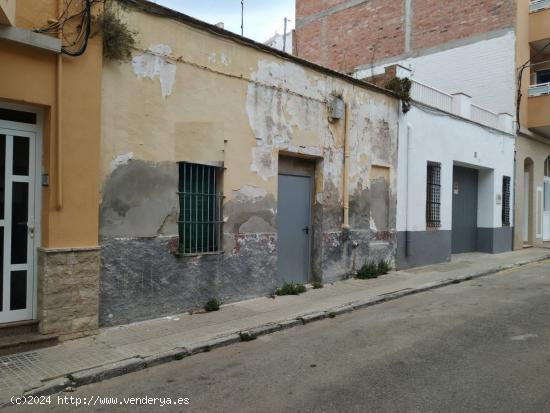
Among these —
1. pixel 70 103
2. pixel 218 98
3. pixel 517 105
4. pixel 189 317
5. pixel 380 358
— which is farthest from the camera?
pixel 517 105

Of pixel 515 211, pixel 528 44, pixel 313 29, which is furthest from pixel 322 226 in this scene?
pixel 313 29

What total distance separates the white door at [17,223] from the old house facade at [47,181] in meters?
0.01

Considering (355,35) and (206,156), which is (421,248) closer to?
(206,156)

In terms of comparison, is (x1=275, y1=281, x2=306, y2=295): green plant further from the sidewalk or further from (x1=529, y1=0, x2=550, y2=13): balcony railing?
(x1=529, y1=0, x2=550, y2=13): balcony railing

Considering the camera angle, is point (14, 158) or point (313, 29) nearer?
point (14, 158)

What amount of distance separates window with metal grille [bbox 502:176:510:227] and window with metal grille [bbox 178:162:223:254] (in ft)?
41.8

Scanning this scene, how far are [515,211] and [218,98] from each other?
45.0ft

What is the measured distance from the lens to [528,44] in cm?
1683

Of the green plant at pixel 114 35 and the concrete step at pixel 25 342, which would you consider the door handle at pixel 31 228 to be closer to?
the concrete step at pixel 25 342

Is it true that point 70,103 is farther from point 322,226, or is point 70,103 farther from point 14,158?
point 322,226

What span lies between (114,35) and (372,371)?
5.18m

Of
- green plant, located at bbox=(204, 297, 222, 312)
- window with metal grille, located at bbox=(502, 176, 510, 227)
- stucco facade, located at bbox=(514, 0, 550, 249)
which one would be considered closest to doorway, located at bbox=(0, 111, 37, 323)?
green plant, located at bbox=(204, 297, 222, 312)

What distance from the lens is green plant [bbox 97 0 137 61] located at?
6.04 m

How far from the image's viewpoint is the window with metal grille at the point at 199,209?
7.16 meters
